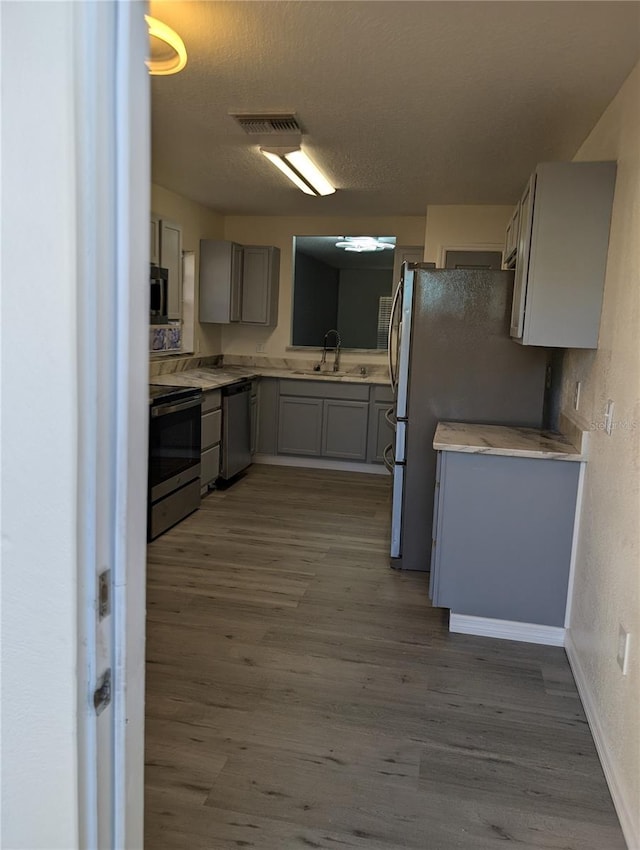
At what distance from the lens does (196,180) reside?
4.86 m

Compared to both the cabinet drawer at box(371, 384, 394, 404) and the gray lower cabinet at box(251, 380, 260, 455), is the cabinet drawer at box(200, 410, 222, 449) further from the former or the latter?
the cabinet drawer at box(371, 384, 394, 404)

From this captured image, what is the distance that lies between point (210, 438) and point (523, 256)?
2.96 metres

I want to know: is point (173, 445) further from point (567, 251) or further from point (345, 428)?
point (567, 251)

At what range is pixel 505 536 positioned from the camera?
3.07 meters

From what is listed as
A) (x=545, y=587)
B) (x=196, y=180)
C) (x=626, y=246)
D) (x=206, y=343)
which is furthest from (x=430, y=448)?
(x=206, y=343)

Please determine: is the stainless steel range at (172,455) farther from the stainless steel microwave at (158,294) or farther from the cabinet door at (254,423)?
the cabinet door at (254,423)

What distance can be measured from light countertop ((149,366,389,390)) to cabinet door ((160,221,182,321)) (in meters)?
0.51

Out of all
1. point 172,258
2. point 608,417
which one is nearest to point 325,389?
point 172,258

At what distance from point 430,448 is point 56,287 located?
3.28 m

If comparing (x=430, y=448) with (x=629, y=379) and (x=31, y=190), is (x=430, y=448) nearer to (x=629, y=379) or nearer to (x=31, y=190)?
(x=629, y=379)

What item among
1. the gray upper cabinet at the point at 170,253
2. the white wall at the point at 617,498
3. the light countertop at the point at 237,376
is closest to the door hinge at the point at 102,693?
Answer: the white wall at the point at 617,498

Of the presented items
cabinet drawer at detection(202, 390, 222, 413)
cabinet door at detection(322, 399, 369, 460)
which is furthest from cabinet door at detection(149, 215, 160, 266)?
cabinet door at detection(322, 399, 369, 460)

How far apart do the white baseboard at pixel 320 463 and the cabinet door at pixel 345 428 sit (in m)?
0.14

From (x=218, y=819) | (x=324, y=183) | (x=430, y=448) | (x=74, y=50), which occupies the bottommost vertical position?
(x=218, y=819)
